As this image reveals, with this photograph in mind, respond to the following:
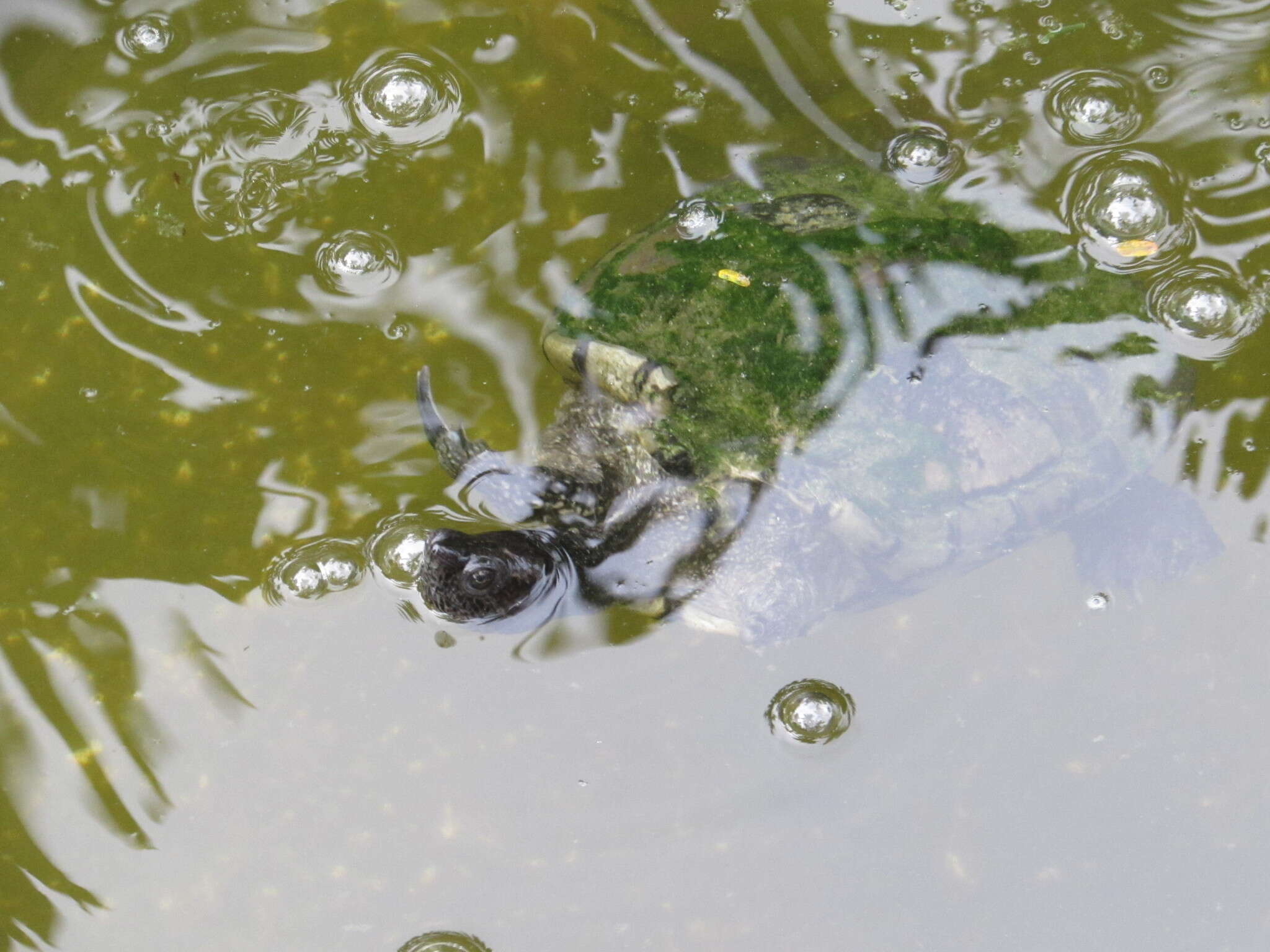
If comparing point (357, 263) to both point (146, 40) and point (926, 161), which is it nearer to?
point (146, 40)

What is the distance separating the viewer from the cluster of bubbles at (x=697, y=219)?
3.31 metres

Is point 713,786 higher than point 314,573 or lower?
lower

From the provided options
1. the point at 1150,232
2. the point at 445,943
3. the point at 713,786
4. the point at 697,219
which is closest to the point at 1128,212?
the point at 1150,232

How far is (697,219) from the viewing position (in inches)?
132

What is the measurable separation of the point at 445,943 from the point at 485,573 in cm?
119

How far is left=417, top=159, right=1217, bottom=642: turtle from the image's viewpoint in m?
2.97

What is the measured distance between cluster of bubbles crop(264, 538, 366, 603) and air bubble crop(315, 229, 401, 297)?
0.90 m

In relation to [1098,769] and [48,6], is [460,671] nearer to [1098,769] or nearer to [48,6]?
[1098,769]

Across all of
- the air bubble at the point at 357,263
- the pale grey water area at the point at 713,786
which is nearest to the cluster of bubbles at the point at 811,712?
the pale grey water area at the point at 713,786

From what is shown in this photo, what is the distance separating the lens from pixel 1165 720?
3.26 metres

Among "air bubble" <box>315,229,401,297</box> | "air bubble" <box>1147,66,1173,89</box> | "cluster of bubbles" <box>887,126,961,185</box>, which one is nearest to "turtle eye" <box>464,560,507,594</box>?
"air bubble" <box>315,229,401,297</box>

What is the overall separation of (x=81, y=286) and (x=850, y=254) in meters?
2.63

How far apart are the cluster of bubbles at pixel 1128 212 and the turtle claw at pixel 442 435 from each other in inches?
85.7

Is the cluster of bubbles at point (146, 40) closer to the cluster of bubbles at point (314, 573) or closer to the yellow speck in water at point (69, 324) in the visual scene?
the yellow speck in water at point (69, 324)
